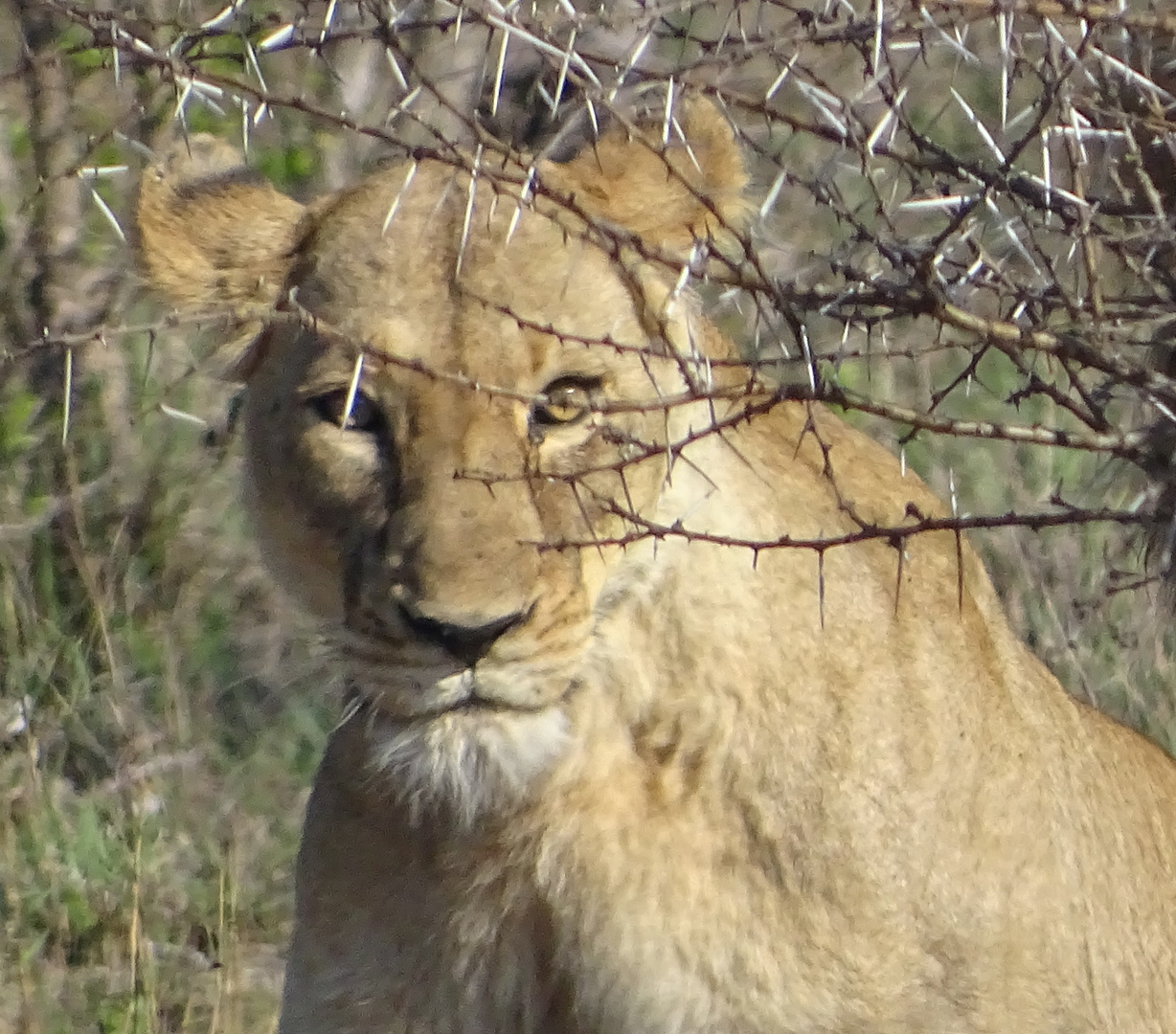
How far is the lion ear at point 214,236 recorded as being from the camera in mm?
2688

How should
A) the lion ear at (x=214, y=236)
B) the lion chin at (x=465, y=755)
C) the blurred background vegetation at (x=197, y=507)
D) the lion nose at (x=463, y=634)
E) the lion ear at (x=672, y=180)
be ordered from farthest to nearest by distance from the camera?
the blurred background vegetation at (x=197, y=507) < the lion ear at (x=214, y=236) < the lion ear at (x=672, y=180) < the lion chin at (x=465, y=755) < the lion nose at (x=463, y=634)

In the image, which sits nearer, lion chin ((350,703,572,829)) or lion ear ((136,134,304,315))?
lion chin ((350,703,572,829))

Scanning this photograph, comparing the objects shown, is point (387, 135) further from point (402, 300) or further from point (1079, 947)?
point (1079, 947)

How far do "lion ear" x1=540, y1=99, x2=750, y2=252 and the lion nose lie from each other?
0.62m

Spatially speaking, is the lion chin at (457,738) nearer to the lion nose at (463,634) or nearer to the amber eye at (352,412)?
the lion nose at (463,634)

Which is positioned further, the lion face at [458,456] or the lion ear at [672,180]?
the lion ear at [672,180]

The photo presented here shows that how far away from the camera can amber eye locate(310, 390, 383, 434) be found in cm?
240

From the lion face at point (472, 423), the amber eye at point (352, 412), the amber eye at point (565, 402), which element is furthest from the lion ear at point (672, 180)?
the amber eye at point (352, 412)

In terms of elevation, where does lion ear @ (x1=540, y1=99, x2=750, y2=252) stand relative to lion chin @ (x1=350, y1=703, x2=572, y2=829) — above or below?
above

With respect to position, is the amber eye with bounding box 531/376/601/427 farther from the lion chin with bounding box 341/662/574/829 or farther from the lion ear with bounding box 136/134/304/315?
the lion ear with bounding box 136/134/304/315

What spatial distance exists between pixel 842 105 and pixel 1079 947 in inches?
52.1

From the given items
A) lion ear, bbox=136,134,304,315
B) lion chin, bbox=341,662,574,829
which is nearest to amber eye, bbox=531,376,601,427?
lion chin, bbox=341,662,574,829

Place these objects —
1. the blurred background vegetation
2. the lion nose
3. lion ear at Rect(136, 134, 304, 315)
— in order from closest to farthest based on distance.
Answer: the lion nose
lion ear at Rect(136, 134, 304, 315)
the blurred background vegetation

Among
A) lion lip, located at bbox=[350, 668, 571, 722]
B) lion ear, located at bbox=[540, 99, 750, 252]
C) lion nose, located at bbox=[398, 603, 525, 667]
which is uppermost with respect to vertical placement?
lion ear, located at bbox=[540, 99, 750, 252]
